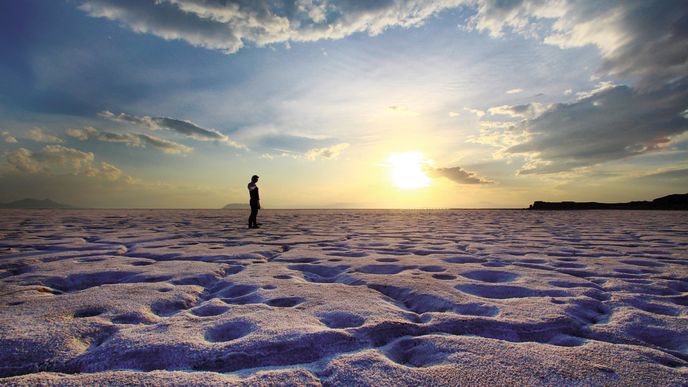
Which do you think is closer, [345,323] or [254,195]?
[345,323]

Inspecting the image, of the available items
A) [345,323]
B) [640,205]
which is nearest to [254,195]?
[345,323]

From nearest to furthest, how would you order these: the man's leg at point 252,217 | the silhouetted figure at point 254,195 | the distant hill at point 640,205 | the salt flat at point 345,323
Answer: the salt flat at point 345,323 → the man's leg at point 252,217 → the silhouetted figure at point 254,195 → the distant hill at point 640,205

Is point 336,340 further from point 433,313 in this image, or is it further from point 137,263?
point 137,263

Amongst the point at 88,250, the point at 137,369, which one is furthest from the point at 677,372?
the point at 88,250

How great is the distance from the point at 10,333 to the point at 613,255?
6707 millimetres

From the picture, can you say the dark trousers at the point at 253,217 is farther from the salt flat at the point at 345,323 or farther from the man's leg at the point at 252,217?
the salt flat at the point at 345,323

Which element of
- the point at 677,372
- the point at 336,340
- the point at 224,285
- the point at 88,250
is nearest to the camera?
the point at 677,372

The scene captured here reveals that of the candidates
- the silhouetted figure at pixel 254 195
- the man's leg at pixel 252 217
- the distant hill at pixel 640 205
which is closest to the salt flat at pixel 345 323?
the man's leg at pixel 252 217

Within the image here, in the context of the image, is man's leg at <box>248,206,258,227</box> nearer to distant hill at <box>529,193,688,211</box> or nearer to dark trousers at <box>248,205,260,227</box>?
dark trousers at <box>248,205,260,227</box>

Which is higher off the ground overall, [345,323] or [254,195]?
[254,195]

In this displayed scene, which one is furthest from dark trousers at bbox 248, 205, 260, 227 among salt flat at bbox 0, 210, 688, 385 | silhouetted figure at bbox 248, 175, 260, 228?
salt flat at bbox 0, 210, 688, 385

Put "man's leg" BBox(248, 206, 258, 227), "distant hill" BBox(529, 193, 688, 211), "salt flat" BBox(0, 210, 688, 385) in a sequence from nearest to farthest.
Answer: "salt flat" BBox(0, 210, 688, 385)
"man's leg" BBox(248, 206, 258, 227)
"distant hill" BBox(529, 193, 688, 211)

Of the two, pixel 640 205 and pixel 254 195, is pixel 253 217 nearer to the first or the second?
pixel 254 195

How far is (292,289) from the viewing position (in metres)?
3.03
